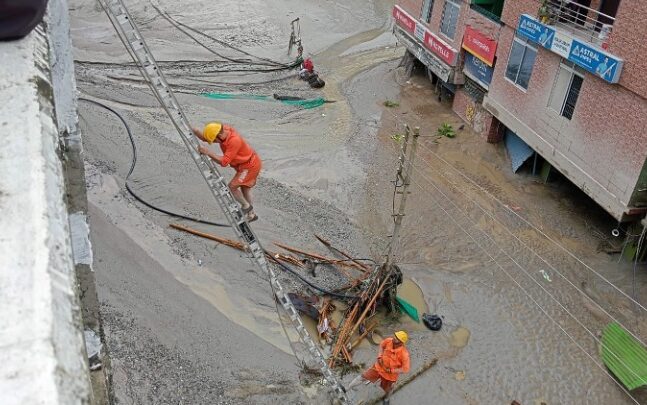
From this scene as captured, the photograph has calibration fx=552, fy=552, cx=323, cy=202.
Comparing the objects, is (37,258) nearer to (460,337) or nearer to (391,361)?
(391,361)

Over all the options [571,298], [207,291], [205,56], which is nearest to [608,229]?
[571,298]

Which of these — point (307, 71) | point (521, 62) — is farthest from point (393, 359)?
point (307, 71)

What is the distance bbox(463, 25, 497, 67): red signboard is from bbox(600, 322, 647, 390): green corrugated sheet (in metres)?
10.9

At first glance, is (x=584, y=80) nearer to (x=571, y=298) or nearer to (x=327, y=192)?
(x=571, y=298)

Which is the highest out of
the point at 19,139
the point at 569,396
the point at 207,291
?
the point at 19,139

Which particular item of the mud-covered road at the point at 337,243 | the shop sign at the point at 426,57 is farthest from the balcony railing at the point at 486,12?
the mud-covered road at the point at 337,243

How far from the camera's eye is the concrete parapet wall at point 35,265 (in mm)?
1775

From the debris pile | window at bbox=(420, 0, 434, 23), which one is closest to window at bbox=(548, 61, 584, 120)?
the debris pile

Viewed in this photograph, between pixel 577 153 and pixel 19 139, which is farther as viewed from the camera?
pixel 577 153

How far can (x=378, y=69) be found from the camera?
96.4 feet

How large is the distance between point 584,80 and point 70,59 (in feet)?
49.1

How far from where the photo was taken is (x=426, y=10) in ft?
81.7

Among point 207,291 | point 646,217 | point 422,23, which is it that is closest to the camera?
point 207,291

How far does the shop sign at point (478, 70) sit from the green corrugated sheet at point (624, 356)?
1088cm
